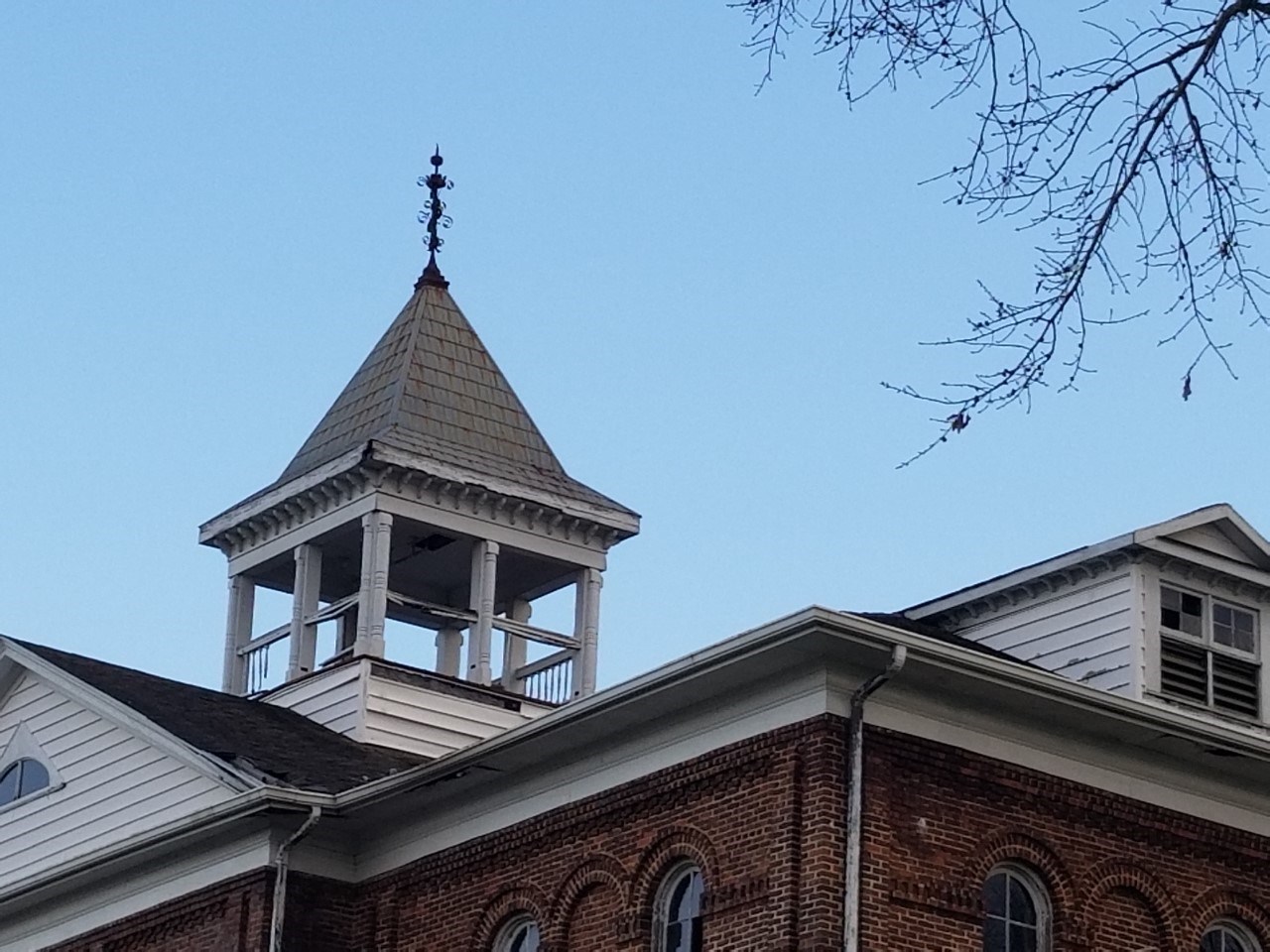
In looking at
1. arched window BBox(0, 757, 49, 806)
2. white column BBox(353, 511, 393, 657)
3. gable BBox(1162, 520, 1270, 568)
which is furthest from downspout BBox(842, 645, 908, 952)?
arched window BBox(0, 757, 49, 806)

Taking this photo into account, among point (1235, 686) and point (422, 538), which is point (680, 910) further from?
point (422, 538)

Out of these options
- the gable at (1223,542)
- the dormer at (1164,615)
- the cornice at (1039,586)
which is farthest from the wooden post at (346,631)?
the gable at (1223,542)

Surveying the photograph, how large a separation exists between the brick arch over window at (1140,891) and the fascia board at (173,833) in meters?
7.59

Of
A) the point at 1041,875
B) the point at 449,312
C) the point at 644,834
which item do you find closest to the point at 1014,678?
the point at 1041,875

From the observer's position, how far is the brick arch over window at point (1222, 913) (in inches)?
934

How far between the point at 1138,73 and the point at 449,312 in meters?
25.7

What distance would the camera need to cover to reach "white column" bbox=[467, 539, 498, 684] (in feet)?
105

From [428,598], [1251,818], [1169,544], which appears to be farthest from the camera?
[428,598]

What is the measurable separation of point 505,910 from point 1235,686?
777cm

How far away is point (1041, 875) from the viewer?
2295cm

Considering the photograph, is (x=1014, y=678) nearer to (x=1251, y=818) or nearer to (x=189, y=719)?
(x=1251, y=818)

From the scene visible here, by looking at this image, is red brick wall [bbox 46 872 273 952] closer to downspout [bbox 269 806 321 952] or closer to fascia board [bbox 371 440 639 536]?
downspout [bbox 269 806 321 952]

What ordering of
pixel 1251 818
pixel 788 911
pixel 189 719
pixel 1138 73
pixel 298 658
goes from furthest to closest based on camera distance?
1. pixel 298 658
2. pixel 189 719
3. pixel 1251 818
4. pixel 788 911
5. pixel 1138 73

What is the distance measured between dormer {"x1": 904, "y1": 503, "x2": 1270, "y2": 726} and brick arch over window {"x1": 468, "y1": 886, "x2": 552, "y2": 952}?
5.87 metres
